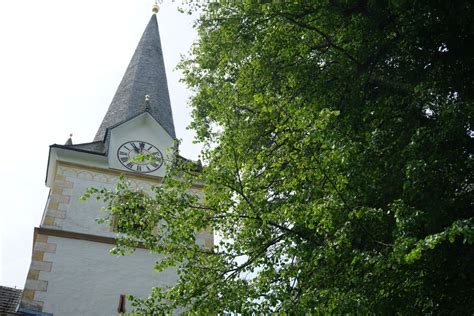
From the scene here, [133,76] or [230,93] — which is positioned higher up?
[133,76]

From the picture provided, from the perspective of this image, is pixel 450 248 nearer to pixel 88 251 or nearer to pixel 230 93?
pixel 230 93

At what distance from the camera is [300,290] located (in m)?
6.95

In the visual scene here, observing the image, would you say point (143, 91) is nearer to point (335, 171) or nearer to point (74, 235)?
point (74, 235)

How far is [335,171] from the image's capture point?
6715mm

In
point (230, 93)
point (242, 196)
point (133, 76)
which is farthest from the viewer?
point (133, 76)

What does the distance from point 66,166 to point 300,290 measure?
9120 mm

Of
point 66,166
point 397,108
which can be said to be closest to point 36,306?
point 66,166

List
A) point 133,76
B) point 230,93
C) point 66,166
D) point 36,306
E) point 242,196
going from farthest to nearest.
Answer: point 133,76 → point 66,166 → point 36,306 → point 230,93 → point 242,196

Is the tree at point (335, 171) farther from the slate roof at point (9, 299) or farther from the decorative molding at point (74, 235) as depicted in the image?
the slate roof at point (9, 299)

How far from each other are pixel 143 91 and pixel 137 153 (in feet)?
10.9

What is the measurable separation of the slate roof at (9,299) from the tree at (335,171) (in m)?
5.39

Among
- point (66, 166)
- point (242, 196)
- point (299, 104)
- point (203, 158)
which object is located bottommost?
point (242, 196)

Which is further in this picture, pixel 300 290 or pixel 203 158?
pixel 203 158

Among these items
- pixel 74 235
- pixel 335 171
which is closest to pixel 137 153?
pixel 74 235
